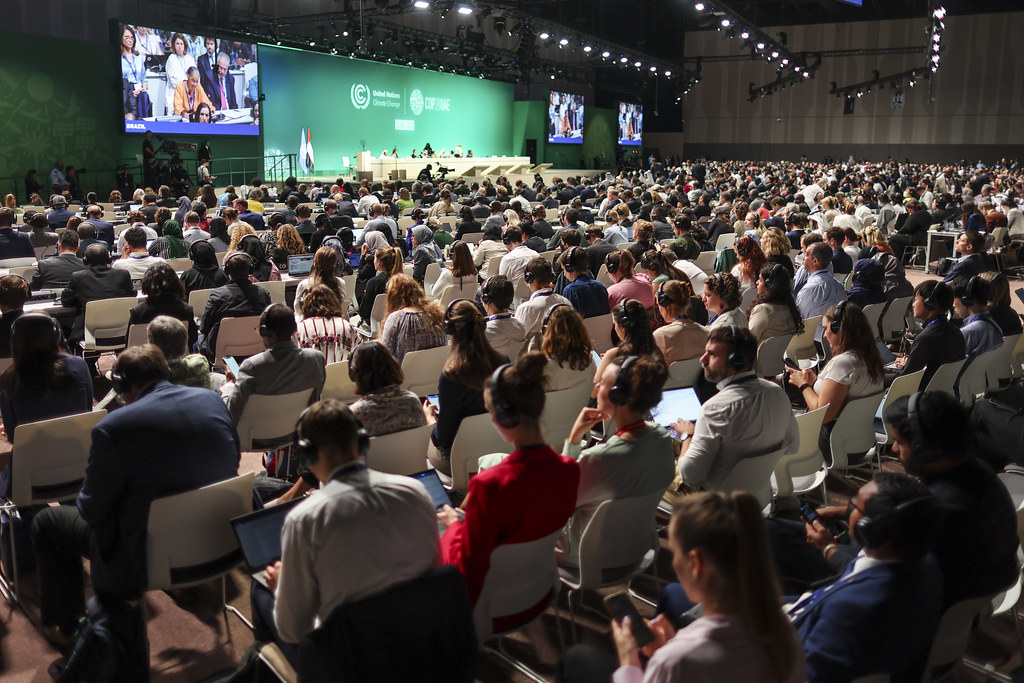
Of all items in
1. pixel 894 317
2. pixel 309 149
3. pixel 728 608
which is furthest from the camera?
pixel 309 149

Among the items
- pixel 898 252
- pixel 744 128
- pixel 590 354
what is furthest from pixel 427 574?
pixel 744 128

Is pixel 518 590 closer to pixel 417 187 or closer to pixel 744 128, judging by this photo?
pixel 417 187

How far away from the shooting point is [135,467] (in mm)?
2770

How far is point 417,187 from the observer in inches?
605

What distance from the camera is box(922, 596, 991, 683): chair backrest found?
2.39 metres

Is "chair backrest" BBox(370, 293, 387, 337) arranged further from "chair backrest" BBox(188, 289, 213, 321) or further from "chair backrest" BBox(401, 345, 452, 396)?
"chair backrest" BBox(401, 345, 452, 396)

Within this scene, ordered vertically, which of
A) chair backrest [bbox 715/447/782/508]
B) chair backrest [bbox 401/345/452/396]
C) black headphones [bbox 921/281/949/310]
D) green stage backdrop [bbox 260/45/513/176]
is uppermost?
green stage backdrop [bbox 260/45/513/176]

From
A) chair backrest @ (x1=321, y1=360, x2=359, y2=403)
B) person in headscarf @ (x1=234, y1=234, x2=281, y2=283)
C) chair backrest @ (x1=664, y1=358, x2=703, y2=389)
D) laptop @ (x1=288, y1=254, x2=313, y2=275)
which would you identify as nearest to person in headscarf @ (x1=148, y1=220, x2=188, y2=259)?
person in headscarf @ (x1=234, y1=234, x2=281, y2=283)

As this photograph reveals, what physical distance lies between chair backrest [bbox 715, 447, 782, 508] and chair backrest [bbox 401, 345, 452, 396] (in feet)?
6.92

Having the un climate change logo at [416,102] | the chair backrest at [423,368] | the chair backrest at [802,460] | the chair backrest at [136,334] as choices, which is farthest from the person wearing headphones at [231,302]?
the un climate change logo at [416,102]

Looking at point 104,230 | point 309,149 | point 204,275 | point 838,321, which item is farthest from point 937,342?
point 309,149

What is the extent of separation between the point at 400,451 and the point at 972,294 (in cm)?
403

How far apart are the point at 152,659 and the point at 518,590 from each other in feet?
5.27

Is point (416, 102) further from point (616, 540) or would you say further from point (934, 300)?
point (616, 540)
